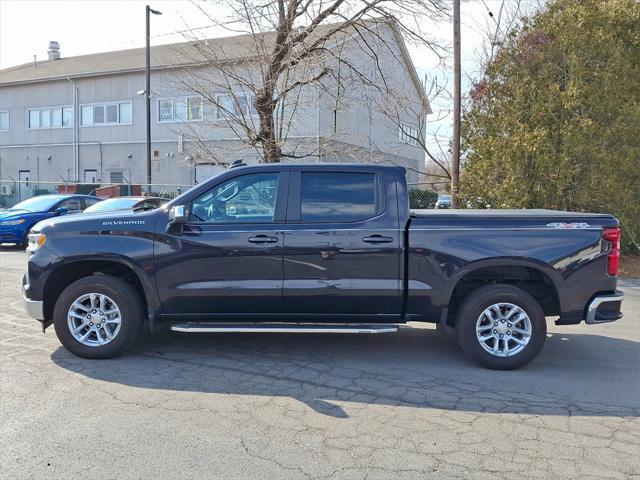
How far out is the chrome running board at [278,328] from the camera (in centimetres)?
532

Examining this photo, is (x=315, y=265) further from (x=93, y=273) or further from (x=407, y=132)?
(x=407, y=132)

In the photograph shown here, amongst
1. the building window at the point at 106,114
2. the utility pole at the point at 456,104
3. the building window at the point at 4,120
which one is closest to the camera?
the utility pole at the point at 456,104

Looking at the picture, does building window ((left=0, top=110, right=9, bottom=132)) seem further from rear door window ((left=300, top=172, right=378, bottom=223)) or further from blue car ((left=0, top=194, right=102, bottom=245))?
rear door window ((left=300, top=172, right=378, bottom=223))

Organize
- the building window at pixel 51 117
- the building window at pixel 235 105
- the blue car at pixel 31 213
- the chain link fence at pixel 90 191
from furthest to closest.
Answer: the building window at pixel 51 117, the chain link fence at pixel 90 191, the building window at pixel 235 105, the blue car at pixel 31 213

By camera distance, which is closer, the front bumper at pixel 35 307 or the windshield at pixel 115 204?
the front bumper at pixel 35 307

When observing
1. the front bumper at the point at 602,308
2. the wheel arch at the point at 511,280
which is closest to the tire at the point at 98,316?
the wheel arch at the point at 511,280

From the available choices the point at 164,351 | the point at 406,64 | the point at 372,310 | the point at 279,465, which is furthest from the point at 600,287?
the point at 406,64

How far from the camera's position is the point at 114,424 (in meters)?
4.05

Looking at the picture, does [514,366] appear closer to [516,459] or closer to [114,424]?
[516,459]

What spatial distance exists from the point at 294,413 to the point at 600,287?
3214 mm

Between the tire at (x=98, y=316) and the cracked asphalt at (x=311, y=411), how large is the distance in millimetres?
167

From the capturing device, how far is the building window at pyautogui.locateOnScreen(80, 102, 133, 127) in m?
29.5

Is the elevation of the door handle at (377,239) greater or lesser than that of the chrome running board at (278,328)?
greater

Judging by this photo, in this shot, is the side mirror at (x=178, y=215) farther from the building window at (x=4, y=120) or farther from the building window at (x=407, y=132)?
the building window at (x=4, y=120)
